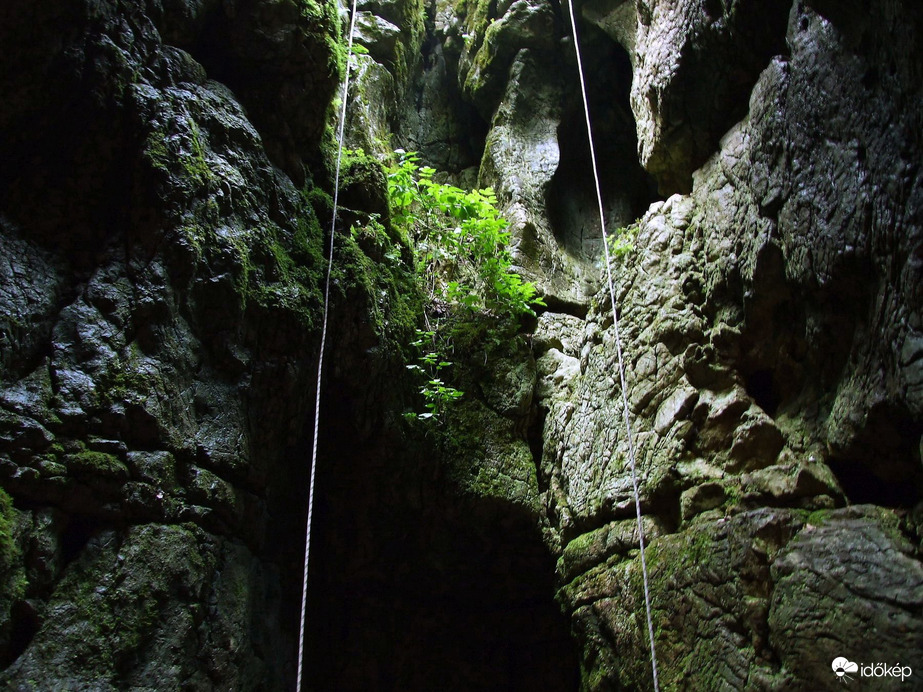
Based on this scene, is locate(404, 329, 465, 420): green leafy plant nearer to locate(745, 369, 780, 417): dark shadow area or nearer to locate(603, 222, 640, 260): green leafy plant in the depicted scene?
locate(603, 222, 640, 260): green leafy plant

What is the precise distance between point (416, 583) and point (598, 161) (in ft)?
16.7

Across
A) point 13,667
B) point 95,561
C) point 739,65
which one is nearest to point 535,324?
point 739,65

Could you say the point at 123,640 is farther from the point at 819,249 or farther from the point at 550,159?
the point at 550,159

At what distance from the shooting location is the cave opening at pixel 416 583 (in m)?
4.60

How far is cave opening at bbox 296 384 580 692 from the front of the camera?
460cm

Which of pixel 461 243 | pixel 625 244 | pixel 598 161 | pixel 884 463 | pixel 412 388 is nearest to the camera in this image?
pixel 884 463

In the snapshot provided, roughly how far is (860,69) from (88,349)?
13.0 ft

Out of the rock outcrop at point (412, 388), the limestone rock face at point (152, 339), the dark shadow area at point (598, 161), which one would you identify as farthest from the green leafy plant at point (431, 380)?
the dark shadow area at point (598, 161)

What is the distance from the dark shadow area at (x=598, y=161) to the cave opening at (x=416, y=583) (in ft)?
11.1

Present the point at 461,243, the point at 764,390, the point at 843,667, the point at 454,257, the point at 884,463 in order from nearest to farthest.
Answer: the point at 843,667 → the point at 884,463 → the point at 764,390 → the point at 461,243 → the point at 454,257

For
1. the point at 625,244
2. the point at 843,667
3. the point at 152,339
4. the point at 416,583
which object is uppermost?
the point at 625,244

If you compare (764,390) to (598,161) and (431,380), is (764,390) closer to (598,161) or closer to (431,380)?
(431,380)

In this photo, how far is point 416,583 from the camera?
4879 mm

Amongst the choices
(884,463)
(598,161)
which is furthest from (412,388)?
(598,161)
